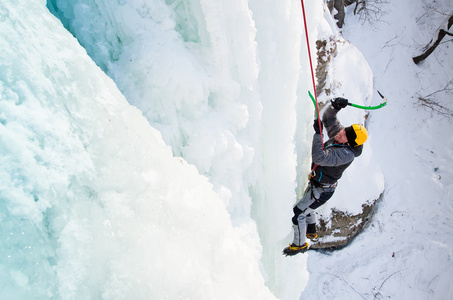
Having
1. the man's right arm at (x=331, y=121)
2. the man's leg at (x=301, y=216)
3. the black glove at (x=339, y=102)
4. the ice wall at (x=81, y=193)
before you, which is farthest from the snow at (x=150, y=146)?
the black glove at (x=339, y=102)

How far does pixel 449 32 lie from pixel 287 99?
621 centimetres

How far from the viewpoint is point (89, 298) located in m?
0.95

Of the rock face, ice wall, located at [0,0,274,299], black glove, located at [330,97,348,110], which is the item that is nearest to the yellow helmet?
A: black glove, located at [330,97,348,110]

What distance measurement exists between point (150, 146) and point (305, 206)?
2.20 m

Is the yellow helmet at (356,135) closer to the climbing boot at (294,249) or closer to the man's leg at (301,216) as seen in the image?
the man's leg at (301,216)

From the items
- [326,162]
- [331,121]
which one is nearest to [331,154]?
[326,162]

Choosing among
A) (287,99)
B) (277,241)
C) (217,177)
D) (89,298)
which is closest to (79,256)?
(89,298)

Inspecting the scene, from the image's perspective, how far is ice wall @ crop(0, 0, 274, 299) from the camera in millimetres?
878

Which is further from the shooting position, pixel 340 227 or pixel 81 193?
pixel 340 227

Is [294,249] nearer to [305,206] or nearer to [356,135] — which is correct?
[305,206]

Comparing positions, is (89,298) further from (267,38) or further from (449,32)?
(449,32)

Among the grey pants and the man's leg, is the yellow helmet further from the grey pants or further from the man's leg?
the man's leg

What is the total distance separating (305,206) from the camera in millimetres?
3102

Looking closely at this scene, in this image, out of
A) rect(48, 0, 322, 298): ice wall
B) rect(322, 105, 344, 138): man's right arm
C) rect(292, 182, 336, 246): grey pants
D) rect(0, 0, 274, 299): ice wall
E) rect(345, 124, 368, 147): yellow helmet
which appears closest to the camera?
rect(0, 0, 274, 299): ice wall
